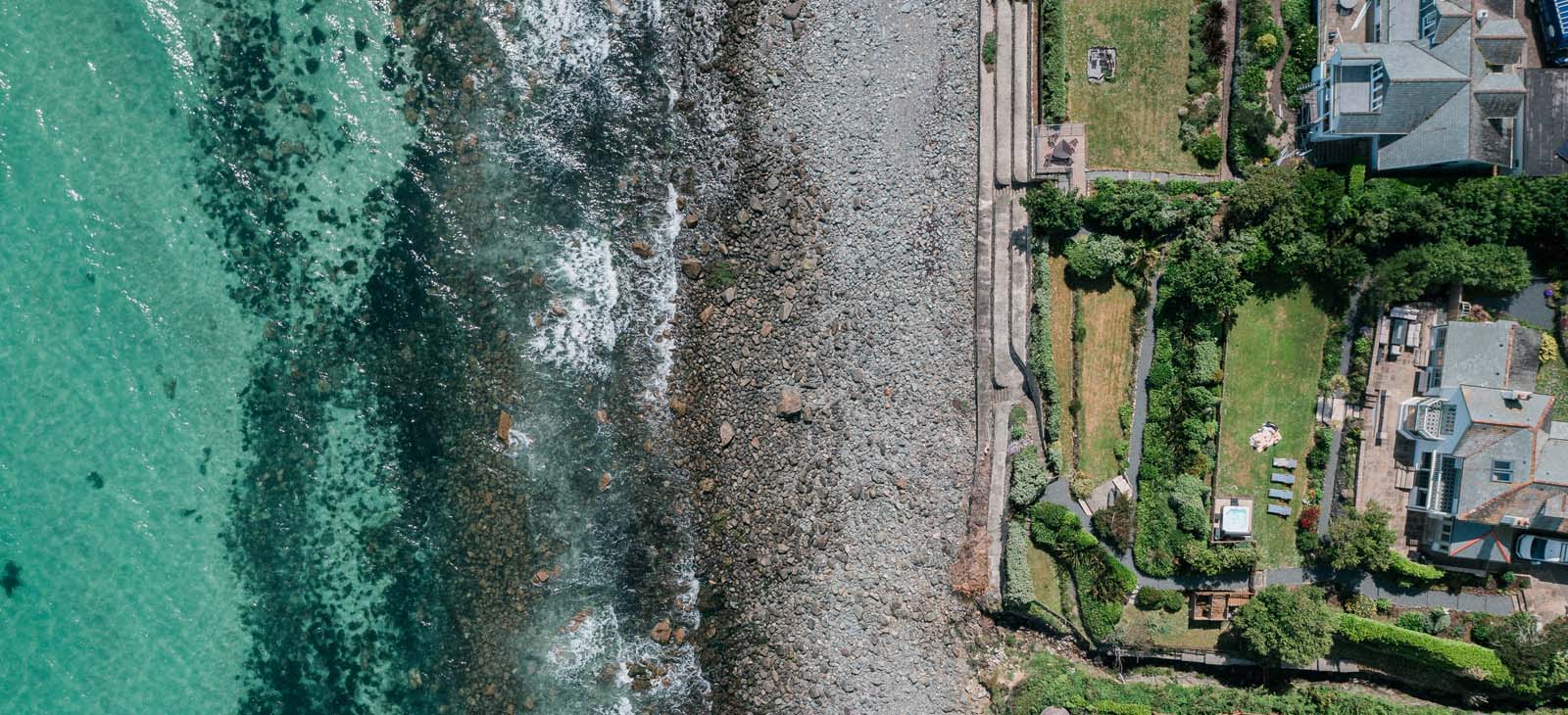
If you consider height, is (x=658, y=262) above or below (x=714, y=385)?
above

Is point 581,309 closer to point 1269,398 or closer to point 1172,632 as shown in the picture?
point 1172,632

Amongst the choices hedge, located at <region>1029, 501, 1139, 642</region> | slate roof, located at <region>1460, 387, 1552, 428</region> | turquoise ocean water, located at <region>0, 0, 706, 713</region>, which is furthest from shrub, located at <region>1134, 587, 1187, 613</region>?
turquoise ocean water, located at <region>0, 0, 706, 713</region>

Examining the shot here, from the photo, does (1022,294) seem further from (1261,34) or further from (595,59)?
(595,59)

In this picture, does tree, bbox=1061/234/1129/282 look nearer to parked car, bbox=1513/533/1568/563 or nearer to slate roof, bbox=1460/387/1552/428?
slate roof, bbox=1460/387/1552/428

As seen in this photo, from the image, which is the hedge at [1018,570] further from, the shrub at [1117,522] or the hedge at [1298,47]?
the hedge at [1298,47]

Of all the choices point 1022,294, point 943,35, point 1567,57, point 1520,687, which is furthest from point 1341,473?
point 943,35
